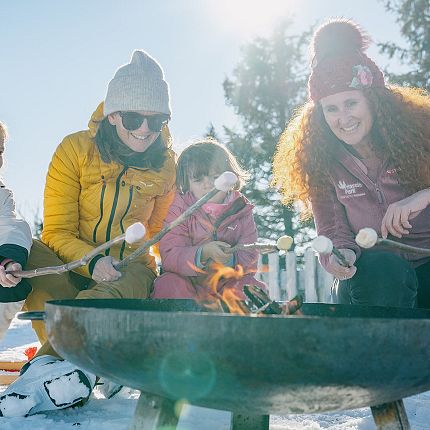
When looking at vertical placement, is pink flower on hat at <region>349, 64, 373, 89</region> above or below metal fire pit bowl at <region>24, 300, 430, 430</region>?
above

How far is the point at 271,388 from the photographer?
1154mm

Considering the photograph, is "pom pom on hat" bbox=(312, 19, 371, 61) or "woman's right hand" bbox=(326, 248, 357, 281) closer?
"woman's right hand" bbox=(326, 248, 357, 281)

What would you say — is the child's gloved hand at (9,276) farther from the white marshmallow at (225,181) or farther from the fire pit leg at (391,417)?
the fire pit leg at (391,417)

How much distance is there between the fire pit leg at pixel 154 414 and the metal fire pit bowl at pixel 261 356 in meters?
0.08

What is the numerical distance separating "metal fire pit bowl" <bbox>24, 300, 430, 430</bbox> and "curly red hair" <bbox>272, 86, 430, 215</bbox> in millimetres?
1257

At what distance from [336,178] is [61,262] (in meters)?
1.32

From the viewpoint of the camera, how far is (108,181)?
284cm

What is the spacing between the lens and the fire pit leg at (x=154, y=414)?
4.51 ft

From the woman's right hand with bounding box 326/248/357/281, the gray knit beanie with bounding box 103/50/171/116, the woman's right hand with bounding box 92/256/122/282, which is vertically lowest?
the woman's right hand with bounding box 92/256/122/282

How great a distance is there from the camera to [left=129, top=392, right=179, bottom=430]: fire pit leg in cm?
138

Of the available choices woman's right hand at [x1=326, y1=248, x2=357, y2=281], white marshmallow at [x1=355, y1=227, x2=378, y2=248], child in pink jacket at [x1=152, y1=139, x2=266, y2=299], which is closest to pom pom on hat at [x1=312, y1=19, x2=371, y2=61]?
child in pink jacket at [x1=152, y1=139, x2=266, y2=299]

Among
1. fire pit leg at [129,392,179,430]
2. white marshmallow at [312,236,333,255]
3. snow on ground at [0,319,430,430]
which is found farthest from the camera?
snow on ground at [0,319,430,430]

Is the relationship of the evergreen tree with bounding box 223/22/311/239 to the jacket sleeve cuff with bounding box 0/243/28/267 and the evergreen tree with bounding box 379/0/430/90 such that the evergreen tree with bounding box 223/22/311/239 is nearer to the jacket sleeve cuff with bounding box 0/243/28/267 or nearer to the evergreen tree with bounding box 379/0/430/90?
the evergreen tree with bounding box 379/0/430/90

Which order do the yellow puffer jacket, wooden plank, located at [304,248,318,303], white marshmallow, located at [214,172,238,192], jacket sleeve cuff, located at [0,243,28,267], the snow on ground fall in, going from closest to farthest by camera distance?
white marshmallow, located at [214,172,238,192], the snow on ground, jacket sleeve cuff, located at [0,243,28,267], the yellow puffer jacket, wooden plank, located at [304,248,318,303]
